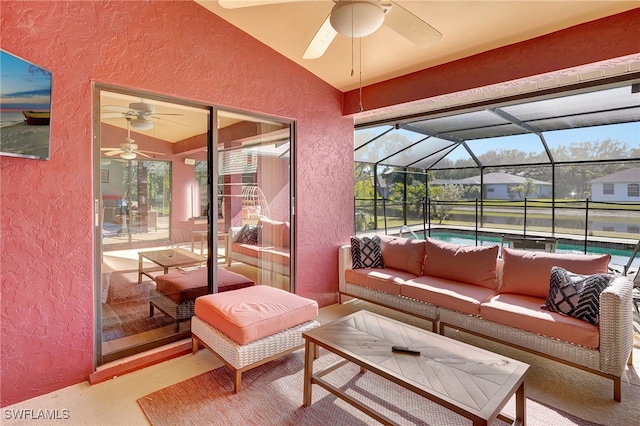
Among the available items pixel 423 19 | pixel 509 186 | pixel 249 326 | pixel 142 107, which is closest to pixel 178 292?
pixel 249 326

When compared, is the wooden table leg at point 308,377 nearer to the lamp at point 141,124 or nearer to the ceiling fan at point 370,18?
the ceiling fan at point 370,18

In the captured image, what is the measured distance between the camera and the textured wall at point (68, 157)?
2.06 metres

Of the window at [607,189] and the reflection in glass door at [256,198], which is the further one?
the window at [607,189]

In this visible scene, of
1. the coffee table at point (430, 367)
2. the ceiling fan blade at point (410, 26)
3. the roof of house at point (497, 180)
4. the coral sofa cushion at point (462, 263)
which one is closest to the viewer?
the coffee table at point (430, 367)

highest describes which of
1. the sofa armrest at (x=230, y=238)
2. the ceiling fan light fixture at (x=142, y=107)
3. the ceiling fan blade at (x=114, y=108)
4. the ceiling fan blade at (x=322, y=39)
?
the ceiling fan blade at (x=322, y=39)

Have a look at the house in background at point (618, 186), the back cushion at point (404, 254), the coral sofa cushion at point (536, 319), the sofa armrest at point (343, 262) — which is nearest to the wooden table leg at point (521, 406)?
the coral sofa cushion at point (536, 319)

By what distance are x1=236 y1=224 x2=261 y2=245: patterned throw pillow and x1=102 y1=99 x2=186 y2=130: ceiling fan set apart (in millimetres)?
1317

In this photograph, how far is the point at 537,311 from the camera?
2.54 meters

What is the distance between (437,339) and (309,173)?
237 cm

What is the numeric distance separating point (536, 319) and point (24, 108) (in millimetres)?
3752

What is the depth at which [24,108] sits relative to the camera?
1.93 m

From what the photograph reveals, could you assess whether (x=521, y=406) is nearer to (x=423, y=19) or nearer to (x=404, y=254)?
(x=404, y=254)

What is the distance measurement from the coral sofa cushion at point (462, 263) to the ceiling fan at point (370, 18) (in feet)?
7.03

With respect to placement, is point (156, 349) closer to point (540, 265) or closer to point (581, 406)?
point (581, 406)
